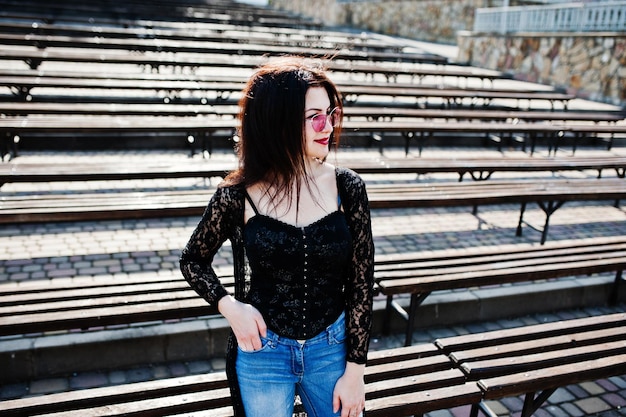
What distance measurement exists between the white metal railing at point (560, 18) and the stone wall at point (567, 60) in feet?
1.84

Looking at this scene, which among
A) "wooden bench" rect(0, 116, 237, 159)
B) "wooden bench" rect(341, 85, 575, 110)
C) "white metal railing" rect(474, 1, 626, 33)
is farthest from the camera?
"white metal railing" rect(474, 1, 626, 33)

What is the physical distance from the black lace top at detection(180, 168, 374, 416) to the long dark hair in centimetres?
11

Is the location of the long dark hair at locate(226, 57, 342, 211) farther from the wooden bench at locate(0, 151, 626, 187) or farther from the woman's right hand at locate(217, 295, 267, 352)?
the wooden bench at locate(0, 151, 626, 187)

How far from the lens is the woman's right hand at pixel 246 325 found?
5.87ft

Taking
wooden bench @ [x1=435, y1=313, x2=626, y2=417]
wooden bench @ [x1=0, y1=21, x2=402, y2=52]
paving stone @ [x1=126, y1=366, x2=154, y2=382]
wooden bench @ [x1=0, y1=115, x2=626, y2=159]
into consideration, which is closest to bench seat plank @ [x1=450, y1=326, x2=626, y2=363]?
wooden bench @ [x1=435, y1=313, x2=626, y2=417]

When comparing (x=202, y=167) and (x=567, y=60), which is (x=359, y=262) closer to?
(x=202, y=167)

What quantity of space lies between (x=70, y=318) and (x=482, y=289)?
2989 millimetres

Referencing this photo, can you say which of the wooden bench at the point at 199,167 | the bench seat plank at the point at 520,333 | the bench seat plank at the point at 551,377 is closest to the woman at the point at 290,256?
the bench seat plank at the point at 551,377

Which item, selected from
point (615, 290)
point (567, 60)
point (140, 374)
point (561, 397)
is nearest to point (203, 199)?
point (140, 374)

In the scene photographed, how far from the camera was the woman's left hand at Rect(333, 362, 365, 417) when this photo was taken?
1849mm

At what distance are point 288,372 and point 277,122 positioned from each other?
0.83m

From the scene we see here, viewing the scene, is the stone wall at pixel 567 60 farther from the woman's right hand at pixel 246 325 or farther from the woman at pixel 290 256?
the woman's right hand at pixel 246 325

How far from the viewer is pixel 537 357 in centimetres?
286

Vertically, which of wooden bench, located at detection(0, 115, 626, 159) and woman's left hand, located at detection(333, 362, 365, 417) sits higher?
wooden bench, located at detection(0, 115, 626, 159)
